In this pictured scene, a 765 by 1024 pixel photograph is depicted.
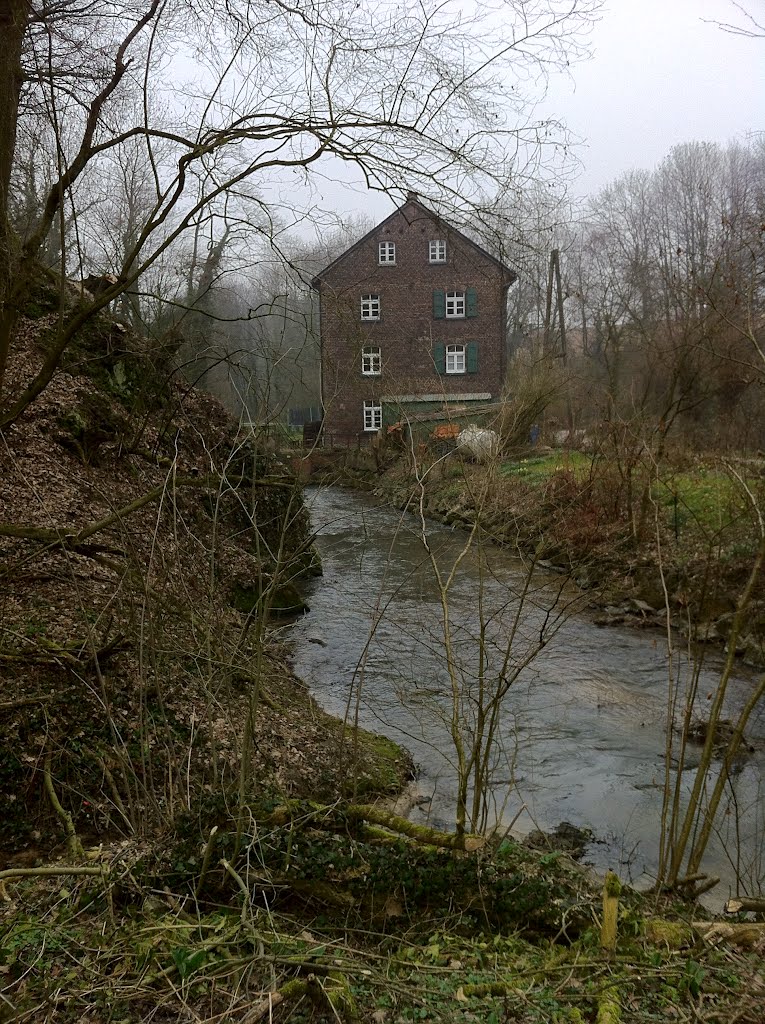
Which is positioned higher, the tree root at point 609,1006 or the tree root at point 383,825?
the tree root at point 383,825

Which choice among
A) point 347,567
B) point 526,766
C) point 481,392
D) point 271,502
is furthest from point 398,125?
point 481,392

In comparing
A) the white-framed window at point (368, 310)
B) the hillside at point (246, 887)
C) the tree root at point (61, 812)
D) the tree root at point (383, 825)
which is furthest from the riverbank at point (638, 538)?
the tree root at point (383, 825)

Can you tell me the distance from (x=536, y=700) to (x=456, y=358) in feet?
90.7

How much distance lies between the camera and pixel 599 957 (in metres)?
3.70

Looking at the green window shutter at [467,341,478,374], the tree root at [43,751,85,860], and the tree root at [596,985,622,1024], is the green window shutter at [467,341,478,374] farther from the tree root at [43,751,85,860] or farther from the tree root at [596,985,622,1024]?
the tree root at [596,985,622,1024]

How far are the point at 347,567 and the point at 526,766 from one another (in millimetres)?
8416

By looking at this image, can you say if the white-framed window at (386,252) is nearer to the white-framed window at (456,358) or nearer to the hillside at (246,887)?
the white-framed window at (456,358)

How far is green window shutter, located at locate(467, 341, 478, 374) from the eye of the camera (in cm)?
3484

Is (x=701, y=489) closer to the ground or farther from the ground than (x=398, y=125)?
closer to the ground

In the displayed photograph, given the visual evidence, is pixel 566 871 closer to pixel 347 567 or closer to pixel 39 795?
pixel 39 795

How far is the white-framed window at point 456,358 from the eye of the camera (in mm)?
35094

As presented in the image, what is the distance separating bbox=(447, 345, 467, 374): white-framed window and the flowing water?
2244 centimetres

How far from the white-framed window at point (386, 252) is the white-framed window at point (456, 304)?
9.48ft

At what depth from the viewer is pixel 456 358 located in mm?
35344
